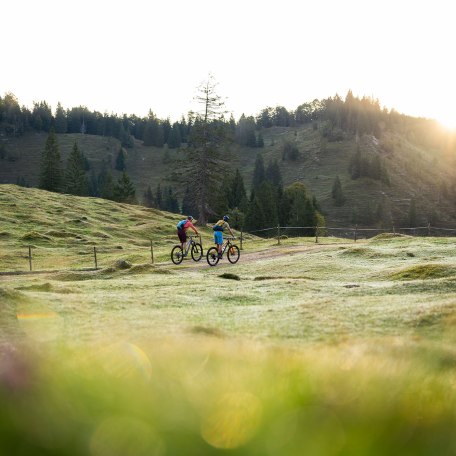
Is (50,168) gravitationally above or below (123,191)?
above

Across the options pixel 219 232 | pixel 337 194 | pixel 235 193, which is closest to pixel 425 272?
pixel 219 232

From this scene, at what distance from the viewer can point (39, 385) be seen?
10.1ft

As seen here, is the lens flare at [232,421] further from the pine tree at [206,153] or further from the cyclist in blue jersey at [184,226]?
the pine tree at [206,153]

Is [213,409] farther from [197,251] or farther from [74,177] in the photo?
[74,177]

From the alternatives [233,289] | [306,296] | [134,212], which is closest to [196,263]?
[233,289]

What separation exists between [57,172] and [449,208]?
15167 centimetres

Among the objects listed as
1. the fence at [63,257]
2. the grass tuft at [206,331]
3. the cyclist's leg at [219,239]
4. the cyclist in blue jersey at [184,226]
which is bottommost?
the fence at [63,257]

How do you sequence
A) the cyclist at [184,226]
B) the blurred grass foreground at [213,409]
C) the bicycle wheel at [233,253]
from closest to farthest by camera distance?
the blurred grass foreground at [213,409] → the cyclist at [184,226] → the bicycle wheel at [233,253]

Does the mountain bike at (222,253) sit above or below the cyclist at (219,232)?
below

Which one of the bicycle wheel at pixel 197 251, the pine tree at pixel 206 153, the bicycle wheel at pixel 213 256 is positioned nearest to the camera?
the bicycle wheel at pixel 213 256

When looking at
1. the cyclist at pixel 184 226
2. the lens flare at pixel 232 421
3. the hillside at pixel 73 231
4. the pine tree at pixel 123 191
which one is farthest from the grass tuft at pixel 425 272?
the pine tree at pixel 123 191

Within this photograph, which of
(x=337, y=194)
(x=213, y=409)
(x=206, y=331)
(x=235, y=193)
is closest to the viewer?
(x=213, y=409)

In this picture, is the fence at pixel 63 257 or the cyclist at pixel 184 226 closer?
the cyclist at pixel 184 226

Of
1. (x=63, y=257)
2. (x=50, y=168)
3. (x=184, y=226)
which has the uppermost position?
(x=50, y=168)
